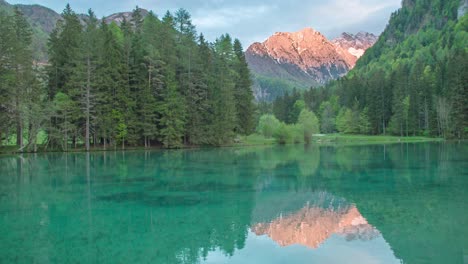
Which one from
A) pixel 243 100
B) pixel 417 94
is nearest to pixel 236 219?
pixel 243 100

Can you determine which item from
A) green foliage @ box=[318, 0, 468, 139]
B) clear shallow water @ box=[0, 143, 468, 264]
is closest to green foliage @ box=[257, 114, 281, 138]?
green foliage @ box=[318, 0, 468, 139]

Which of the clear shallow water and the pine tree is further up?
the pine tree

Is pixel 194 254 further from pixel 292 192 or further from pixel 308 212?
pixel 292 192

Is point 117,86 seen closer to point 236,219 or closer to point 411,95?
point 236,219

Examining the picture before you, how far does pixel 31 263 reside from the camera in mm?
9305

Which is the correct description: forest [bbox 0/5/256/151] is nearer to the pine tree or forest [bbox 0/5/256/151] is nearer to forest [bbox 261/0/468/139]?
the pine tree

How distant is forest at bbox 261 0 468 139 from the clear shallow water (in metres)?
64.7

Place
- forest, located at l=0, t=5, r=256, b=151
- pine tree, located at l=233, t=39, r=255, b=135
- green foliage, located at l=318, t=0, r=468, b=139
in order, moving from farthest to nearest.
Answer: green foliage, located at l=318, t=0, r=468, b=139
pine tree, located at l=233, t=39, r=255, b=135
forest, located at l=0, t=5, r=256, b=151

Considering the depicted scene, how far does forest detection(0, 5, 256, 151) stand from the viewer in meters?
44.7

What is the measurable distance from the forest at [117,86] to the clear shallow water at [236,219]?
77.8 ft

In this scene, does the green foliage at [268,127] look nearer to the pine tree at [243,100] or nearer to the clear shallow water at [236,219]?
the pine tree at [243,100]

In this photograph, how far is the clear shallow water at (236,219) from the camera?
33.0ft

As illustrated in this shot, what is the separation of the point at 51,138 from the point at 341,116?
8019 cm

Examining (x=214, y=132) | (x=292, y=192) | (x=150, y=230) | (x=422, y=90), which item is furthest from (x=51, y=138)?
(x=422, y=90)
